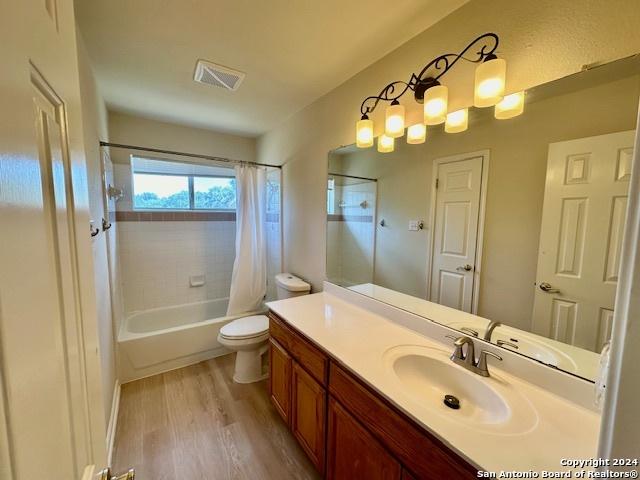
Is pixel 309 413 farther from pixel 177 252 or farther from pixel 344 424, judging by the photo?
pixel 177 252

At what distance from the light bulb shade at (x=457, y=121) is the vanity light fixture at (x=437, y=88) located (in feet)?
0.12

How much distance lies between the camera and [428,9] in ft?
4.10

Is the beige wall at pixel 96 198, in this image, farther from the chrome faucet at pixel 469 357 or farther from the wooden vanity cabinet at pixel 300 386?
the chrome faucet at pixel 469 357

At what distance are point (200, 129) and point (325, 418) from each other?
3088 mm

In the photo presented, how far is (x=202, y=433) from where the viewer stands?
174 centimetres

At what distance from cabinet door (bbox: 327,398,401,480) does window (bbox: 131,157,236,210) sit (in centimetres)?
282

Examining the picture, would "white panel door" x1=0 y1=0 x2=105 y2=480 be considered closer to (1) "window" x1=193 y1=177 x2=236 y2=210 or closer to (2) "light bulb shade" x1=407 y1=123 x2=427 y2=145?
(2) "light bulb shade" x1=407 y1=123 x2=427 y2=145

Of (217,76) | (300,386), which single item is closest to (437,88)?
(217,76)

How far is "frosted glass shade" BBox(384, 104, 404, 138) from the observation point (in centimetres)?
144

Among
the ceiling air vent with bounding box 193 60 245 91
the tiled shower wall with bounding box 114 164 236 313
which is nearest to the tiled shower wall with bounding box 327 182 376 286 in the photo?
the ceiling air vent with bounding box 193 60 245 91

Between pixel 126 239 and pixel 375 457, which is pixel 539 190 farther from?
pixel 126 239

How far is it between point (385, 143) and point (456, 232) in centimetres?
71

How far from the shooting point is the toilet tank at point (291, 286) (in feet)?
7.73

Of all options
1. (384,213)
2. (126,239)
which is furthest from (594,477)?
(126,239)
